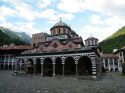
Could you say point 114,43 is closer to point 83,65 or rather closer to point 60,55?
point 83,65

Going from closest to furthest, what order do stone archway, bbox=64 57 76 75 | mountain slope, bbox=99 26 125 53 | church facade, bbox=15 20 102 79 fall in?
church facade, bbox=15 20 102 79
stone archway, bbox=64 57 76 75
mountain slope, bbox=99 26 125 53

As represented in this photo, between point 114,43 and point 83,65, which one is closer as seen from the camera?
point 83,65

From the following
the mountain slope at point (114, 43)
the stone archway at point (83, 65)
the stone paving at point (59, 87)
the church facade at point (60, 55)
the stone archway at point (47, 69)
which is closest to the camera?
the stone paving at point (59, 87)

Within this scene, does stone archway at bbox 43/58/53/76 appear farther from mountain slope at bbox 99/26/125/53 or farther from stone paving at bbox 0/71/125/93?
mountain slope at bbox 99/26/125/53

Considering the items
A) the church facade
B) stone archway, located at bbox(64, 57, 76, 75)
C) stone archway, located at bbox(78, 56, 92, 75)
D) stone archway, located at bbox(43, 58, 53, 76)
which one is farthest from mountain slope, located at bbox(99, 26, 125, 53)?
stone archway, located at bbox(43, 58, 53, 76)

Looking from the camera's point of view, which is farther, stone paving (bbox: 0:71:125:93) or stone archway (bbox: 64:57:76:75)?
stone archway (bbox: 64:57:76:75)

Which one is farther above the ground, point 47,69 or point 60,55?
point 60,55

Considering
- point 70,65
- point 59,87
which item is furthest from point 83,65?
point 59,87

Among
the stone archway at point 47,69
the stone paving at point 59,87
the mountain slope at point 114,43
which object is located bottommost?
the stone paving at point 59,87

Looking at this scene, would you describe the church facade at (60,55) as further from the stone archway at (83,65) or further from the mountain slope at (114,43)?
the mountain slope at (114,43)

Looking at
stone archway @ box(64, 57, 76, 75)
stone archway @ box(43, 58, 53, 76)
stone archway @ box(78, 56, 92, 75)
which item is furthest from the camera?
stone archway @ box(78, 56, 92, 75)

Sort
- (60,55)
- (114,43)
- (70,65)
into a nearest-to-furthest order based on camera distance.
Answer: (60,55) → (70,65) → (114,43)

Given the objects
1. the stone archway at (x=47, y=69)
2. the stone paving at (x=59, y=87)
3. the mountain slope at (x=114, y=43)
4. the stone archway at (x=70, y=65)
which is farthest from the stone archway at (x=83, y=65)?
the mountain slope at (x=114, y=43)

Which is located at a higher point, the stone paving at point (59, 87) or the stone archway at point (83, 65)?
the stone archway at point (83, 65)
